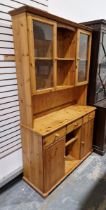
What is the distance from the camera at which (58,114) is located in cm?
228

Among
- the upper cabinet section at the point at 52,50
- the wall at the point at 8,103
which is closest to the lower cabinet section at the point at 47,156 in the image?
the wall at the point at 8,103

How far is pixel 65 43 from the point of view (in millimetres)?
2189

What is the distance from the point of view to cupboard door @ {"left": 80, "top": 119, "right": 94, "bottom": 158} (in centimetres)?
244

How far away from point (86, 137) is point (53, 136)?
0.90 metres

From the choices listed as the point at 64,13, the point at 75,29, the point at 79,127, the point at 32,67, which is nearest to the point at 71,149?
the point at 79,127

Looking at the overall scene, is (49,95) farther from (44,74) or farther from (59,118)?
(44,74)

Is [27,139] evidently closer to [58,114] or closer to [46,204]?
[58,114]

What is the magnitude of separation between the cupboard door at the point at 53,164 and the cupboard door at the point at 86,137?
56 centimetres

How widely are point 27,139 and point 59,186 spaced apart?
0.78 meters

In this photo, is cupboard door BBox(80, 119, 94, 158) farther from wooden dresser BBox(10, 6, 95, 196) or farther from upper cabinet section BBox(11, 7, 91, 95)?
upper cabinet section BBox(11, 7, 91, 95)

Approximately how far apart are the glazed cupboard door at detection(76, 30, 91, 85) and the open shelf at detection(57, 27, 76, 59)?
0.08 m

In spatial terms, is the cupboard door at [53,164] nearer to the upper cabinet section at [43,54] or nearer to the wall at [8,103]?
the wall at [8,103]

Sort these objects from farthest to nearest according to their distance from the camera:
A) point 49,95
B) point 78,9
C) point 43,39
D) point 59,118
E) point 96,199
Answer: point 78,9 < point 49,95 < point 59,118 < point 96,199 < point 43,39

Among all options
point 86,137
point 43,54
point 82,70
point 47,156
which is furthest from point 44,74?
point 86,137
